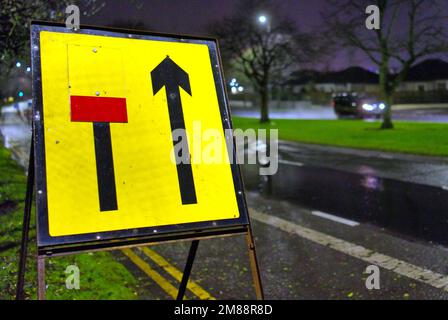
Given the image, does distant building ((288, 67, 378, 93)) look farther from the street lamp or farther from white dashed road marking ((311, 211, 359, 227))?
white dashed road marking ((311, 211, 359, 227))

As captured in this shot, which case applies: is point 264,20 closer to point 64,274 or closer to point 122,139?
point 64,274

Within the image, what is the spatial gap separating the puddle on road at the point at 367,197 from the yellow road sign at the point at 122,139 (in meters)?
4.50

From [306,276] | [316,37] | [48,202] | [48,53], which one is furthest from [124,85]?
[316,37]

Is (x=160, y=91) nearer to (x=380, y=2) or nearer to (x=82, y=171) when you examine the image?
(x=82, y=171)

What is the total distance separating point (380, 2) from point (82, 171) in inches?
871

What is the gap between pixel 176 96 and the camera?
2.91 metres

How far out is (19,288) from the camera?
300 centimetres

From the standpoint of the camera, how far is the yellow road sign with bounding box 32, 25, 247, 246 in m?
2.45

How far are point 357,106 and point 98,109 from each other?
101 ft

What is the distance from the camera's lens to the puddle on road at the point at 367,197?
6.88 metres

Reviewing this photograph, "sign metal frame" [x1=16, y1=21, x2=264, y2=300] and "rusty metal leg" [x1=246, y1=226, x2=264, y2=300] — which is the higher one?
"sign metal frame" [x1=16, y1=21, x2=264, y2=300]

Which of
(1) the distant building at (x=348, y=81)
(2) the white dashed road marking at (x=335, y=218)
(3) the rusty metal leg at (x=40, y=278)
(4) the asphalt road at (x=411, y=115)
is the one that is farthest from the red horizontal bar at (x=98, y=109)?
(1) the distant building at (x=348, y=81)

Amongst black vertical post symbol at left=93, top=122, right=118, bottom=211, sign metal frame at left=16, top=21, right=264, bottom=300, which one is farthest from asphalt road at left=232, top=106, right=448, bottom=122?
black vertical post symbol at left=93, top=122, right=118, bottom=211

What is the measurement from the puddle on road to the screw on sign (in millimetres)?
5006
